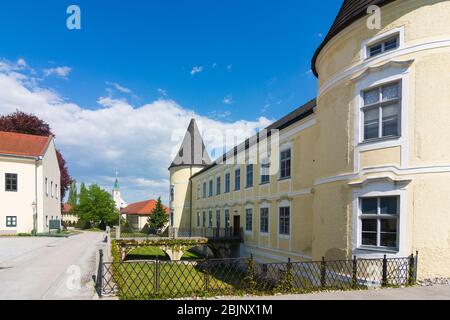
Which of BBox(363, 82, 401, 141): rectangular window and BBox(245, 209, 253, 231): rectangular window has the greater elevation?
BBox(363, 82, 401, 141): rectangular window

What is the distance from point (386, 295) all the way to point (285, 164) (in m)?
10.2

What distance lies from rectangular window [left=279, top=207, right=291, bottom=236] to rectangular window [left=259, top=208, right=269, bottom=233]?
71.4 inches

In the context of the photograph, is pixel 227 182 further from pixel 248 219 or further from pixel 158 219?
pixel 158 219

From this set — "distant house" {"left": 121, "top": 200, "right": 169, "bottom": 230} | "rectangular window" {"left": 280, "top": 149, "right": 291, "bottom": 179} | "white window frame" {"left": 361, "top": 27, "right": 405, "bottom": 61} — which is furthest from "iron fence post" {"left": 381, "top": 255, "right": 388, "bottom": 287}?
"distant house" {"left": 121, "top": 200, "right": 169, "bottom": 230}

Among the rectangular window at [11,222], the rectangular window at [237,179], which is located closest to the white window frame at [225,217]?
the rectangular window at [237,179]

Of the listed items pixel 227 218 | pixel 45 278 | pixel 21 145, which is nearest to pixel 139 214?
pixel 21 145

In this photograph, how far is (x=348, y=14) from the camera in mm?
10031

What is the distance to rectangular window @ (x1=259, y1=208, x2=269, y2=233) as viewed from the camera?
61.2 feet

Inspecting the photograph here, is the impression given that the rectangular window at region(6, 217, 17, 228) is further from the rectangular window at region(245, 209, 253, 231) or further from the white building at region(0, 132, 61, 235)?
the rectangular window at region(245, 209, 253, 231)

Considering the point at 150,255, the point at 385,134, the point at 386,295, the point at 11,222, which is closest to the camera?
the point at 386,295
